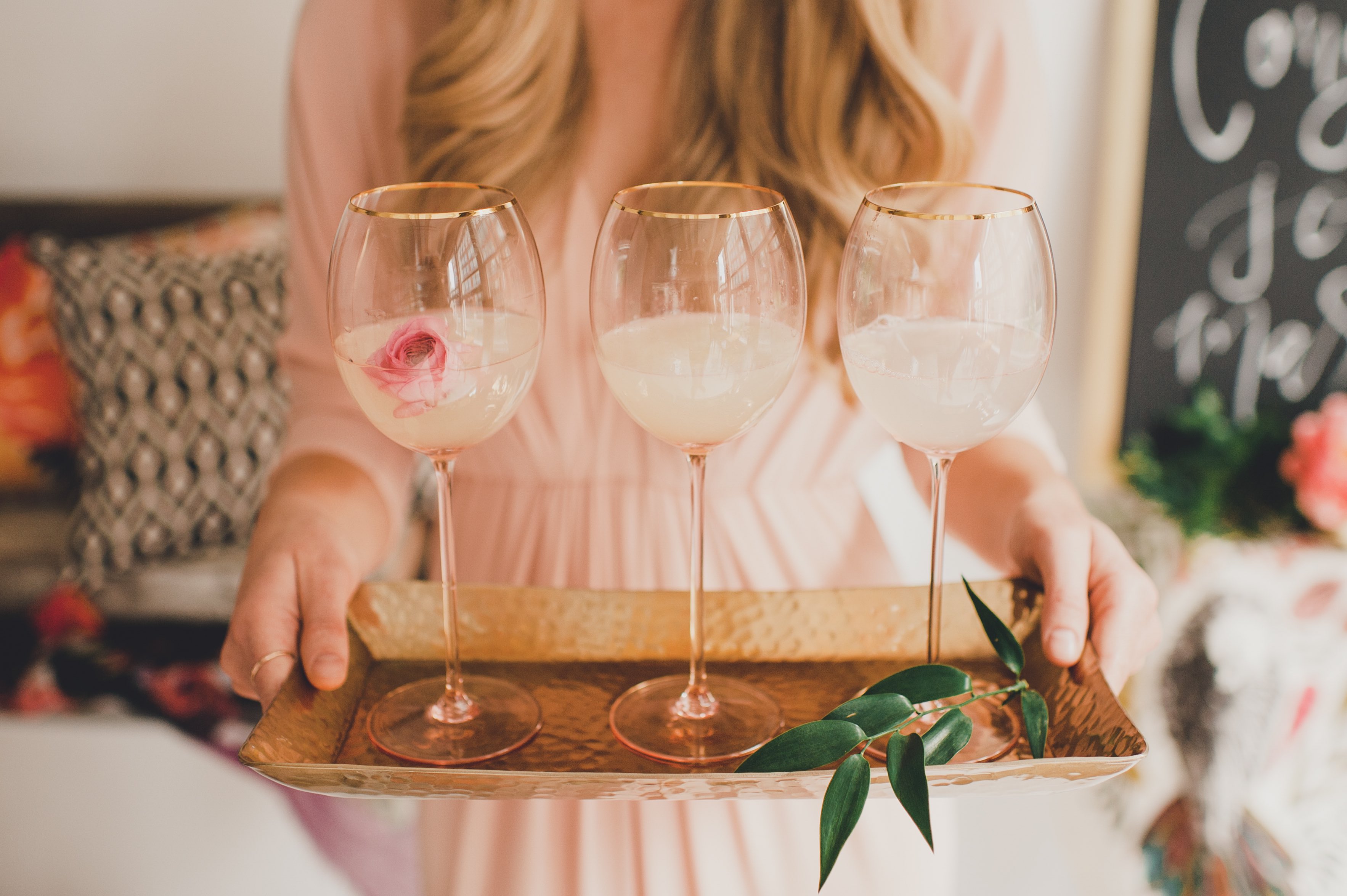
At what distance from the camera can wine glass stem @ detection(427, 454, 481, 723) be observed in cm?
67

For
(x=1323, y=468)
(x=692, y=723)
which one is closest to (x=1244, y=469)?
(x=1323, y=468)

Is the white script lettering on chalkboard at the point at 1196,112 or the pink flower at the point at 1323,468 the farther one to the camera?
the white script lettering on chalkboard at the point at 1196,112

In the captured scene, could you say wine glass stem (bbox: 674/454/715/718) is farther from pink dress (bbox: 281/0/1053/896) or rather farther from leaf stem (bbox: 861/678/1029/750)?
pink dress (bbox: 281/0/1053/896)

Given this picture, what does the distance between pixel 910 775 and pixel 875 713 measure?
0.05m

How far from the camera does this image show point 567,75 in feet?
3.27

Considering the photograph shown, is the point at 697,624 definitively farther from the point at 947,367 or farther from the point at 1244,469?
the point at 1244,469

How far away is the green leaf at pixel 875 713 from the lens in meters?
0.58

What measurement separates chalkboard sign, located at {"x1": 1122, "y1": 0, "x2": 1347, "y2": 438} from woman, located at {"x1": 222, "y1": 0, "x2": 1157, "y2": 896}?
1265 mm

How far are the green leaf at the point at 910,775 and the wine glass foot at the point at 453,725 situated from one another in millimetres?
229

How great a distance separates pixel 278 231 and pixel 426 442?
1.88 m

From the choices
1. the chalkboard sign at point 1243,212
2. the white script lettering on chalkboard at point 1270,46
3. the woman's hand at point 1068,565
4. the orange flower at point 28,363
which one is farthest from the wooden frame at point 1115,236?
the orange flower at point 28,363

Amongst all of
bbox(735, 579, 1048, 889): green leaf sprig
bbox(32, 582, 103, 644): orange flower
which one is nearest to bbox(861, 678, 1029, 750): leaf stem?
bbox(735, 579, 1048, 889): green leaf sprig

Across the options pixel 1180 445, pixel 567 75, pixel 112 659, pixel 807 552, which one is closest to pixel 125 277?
pixel 112 659

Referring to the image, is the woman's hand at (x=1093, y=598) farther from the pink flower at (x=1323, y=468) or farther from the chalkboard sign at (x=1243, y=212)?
the chalkboard sign at (x=1243, y=212)
